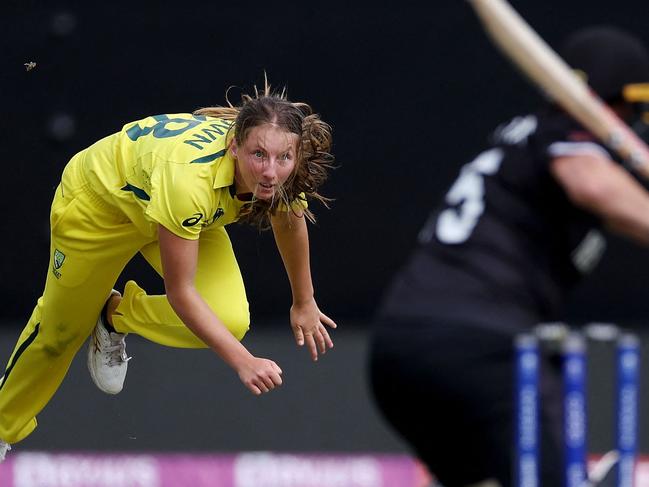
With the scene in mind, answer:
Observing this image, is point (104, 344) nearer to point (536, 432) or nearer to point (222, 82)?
point (222, 82)

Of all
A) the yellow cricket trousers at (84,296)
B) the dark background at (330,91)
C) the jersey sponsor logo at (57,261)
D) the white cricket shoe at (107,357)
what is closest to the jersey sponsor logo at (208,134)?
the yellow cricket trousers at (84,296)

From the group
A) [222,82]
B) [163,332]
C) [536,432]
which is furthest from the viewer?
[222,82]

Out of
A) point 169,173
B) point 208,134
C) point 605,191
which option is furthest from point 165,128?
point 605,191

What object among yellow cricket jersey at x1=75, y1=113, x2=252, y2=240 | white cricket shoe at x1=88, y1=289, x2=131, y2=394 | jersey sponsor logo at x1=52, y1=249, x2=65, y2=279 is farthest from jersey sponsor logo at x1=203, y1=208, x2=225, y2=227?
white cricket shoe at x1=88, y1=289, x2=131, y2=394

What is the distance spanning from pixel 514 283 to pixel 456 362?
196mm

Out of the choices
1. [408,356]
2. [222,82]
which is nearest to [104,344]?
[222,82]

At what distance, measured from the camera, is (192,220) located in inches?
155

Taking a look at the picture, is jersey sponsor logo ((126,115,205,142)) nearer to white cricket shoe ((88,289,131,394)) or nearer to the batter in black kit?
white cricket shoe ((88,289,131,394))

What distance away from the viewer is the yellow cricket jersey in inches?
155

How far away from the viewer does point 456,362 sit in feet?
8.91

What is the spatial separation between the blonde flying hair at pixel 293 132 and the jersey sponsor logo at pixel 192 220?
218mm

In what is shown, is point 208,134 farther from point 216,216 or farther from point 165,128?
point 216,216

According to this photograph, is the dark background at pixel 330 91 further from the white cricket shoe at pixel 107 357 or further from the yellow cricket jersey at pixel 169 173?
the yellow cricket jersey at pixel 169 173

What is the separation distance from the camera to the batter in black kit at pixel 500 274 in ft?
8.89
